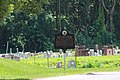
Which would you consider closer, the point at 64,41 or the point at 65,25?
the point at 64,41

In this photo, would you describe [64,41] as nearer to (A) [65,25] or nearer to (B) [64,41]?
(B) [64,41]

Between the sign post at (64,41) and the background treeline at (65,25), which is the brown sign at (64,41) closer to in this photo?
the sign post at (64,41)

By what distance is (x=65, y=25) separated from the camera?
222ft

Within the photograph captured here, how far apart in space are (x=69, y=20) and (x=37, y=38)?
7.75 m

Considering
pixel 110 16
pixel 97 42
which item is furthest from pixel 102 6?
pixel 97 42

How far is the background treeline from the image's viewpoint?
207ft

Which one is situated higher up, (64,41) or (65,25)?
(65,25)

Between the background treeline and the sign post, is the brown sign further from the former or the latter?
the background treeline

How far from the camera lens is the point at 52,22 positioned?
64.7m

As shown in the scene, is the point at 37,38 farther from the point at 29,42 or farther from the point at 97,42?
the point at 97,42

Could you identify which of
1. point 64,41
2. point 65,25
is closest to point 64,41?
point 64,41

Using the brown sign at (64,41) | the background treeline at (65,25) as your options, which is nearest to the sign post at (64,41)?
the brown sign at (64,41)

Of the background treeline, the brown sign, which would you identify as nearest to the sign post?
the brown sign

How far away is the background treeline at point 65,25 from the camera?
63.0 metres
